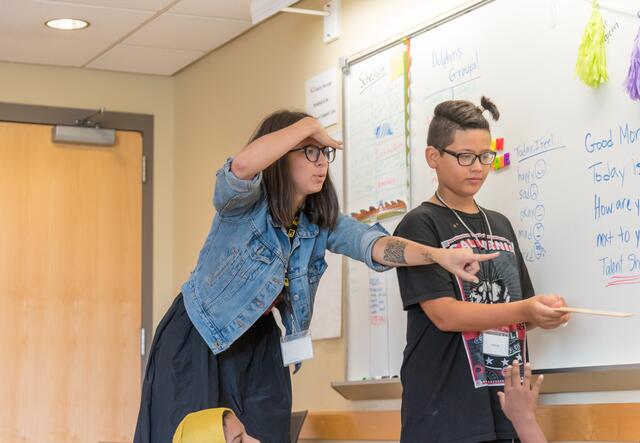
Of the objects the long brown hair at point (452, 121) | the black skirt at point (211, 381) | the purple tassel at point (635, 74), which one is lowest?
the black skirt at point (211, 381)

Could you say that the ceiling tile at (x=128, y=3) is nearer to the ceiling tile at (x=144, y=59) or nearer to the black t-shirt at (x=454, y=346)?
the ceiling tile at (x=144, y=59)

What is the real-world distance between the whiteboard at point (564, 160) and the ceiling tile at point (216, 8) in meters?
1.41

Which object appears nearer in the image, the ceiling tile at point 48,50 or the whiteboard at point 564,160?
the whiteboard at point 564,160

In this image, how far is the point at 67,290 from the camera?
5.72 meters

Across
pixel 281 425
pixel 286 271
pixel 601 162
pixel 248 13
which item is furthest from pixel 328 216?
pixel 248 13

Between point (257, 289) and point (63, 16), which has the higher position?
point (63, 16)

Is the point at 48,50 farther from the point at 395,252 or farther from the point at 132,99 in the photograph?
the point at 395,252

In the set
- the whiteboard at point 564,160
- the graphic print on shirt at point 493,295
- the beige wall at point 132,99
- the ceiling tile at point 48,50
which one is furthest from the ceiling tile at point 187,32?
the graphic print on shirt at point 493,295

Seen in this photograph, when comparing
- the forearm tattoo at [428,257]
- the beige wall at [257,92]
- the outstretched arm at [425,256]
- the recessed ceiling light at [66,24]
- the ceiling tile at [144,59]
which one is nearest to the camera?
the outstretched arm at [425,256]

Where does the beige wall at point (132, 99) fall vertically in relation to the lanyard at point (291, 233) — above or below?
above

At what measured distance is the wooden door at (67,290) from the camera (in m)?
5.57

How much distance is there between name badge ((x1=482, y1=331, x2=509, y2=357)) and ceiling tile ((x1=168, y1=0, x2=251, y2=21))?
2406mm

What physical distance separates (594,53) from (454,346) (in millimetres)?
940

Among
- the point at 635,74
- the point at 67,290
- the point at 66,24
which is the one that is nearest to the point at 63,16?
the point at 66,24
